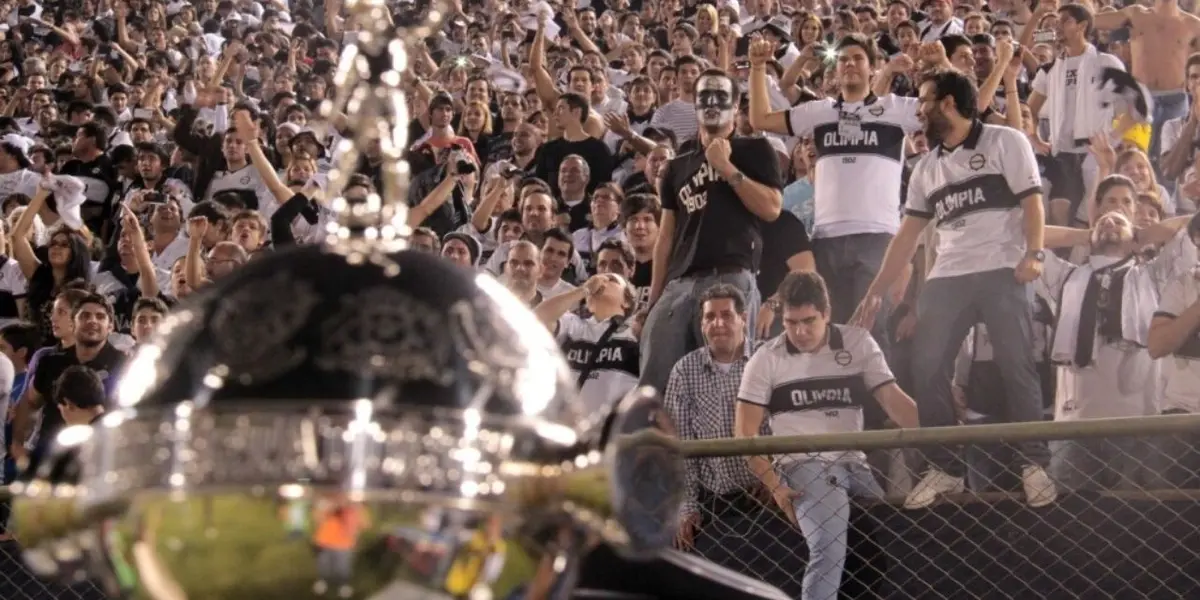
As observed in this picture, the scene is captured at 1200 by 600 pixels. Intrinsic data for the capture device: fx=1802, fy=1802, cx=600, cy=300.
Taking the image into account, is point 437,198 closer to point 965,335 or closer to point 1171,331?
point 965,335

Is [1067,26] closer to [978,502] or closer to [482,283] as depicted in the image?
[978,502]

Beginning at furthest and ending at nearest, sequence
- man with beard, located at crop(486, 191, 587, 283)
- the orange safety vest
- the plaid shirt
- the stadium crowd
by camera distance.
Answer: man with beard, located at crop(486, 191, 587, 283) → the plaid shirt → the stadium crowd → the orange safety vest

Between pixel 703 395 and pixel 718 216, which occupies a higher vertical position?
pixel 718 216

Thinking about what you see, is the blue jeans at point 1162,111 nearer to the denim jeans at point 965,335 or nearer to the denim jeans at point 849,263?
the denim jeans at point 849,263

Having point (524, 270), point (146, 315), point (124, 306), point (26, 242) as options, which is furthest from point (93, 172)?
point (524, 270)

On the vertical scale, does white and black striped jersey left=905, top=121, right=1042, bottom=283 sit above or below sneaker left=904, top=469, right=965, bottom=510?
above

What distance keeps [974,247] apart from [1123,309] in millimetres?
639

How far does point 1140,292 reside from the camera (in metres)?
7.04

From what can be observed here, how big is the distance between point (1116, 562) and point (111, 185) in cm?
913

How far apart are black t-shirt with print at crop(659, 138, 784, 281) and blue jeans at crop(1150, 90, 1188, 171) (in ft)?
10.8

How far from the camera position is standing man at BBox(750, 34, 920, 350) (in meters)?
8.02

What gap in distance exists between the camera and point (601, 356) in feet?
24.9

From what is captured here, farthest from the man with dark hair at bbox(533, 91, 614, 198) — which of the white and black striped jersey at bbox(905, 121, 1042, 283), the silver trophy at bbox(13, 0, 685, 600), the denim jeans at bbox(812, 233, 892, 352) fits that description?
the silver trophy at bbox(13, 0, 685, 600)

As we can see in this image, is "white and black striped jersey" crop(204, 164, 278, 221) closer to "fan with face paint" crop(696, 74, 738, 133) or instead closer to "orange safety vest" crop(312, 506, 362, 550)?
"fan with face paint" crop(696, 74, 738, 133)
